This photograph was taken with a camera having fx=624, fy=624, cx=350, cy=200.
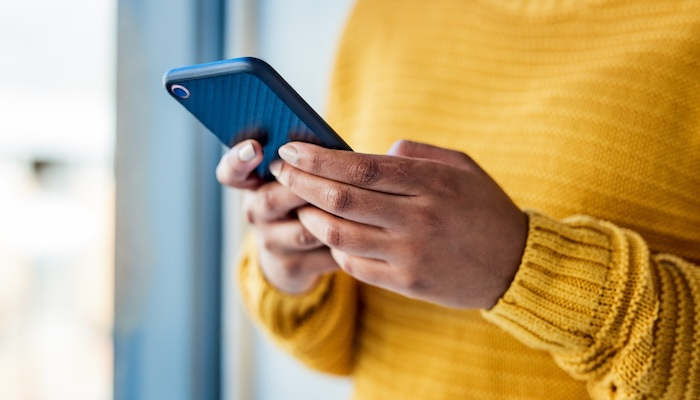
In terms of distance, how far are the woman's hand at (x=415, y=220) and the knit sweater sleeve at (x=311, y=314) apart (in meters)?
0.25

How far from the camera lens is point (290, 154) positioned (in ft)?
1.50

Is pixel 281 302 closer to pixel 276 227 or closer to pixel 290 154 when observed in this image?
pixel 276 227

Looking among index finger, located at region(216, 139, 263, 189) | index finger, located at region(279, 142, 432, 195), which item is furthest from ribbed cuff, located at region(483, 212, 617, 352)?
index finger, located at region(216, 139, 263, 189)

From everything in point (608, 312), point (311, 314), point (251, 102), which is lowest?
point (311, 314)

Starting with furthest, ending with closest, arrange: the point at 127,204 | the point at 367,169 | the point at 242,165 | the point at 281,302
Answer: the point at 127,204
the point at 281,302
the point at 242,165
the point at 367,169

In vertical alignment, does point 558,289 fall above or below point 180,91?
below

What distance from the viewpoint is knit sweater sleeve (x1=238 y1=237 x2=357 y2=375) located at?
2.37 ft

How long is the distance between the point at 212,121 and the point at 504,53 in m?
0.35

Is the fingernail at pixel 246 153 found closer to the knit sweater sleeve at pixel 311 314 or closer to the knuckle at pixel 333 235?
the knuckle at pixel 333 235

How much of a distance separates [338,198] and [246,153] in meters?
0.12

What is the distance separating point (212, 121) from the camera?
54cm

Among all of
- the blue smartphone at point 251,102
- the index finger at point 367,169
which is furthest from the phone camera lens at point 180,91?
the index finger at point 367,169

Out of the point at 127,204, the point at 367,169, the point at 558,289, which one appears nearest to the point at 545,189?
the point at 558,289

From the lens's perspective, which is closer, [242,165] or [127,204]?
[242,165]
